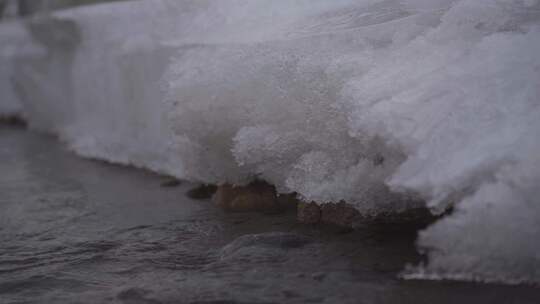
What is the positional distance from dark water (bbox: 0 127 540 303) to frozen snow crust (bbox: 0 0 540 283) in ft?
0.42

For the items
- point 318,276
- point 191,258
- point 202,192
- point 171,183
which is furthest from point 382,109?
point 171,183

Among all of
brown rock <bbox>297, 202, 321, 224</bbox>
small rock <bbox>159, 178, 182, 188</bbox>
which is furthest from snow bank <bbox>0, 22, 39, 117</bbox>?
brown rock <bbox>297, 202, 321, 224</bbox>

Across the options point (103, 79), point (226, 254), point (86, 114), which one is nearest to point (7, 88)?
point (86, 114)

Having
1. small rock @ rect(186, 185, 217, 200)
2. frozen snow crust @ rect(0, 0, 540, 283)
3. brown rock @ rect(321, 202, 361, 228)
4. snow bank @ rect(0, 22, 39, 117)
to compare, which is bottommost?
brown rock @ rect(321, 202, 361, 228)

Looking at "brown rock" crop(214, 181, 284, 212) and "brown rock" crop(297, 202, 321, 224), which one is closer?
"brown rock" crop(297, 202, 321, 224)

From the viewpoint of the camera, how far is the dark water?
7.09ft

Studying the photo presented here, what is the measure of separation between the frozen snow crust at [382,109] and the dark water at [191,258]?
0.13m

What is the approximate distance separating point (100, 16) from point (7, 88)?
3892 millimetres

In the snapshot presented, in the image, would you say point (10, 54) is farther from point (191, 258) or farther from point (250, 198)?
point (191, 258)

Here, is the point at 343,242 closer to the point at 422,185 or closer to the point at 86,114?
the point at 422,185

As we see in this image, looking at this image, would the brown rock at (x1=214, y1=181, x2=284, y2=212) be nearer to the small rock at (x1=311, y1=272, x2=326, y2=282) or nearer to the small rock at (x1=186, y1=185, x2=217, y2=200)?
the small rock at (x1=186, y1=185, x2=217, y2=200)

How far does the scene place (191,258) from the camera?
2.62 metres

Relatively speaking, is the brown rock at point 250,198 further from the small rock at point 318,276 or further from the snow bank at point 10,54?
the snow bank at point 10,54

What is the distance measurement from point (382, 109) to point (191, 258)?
0.85m
